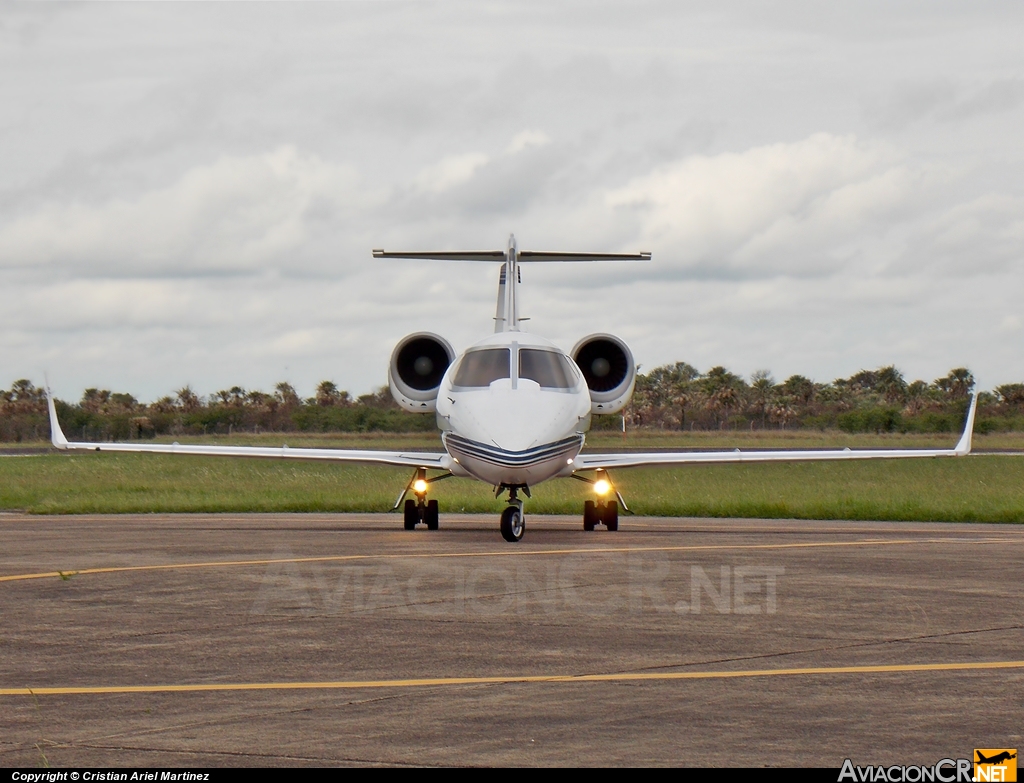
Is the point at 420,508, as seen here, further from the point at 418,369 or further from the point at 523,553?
the point at 523,553

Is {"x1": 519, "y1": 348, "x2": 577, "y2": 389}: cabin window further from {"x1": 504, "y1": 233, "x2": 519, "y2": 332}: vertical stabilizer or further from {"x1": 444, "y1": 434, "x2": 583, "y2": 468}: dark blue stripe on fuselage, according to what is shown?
{"x1": 504, "y1": 233, "x2": 519, "y2": 332}: vertical stabilizer

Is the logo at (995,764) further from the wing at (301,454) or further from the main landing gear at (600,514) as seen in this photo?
the main landing gear at (600,514)

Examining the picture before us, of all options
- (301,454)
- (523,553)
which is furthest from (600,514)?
(523,553)

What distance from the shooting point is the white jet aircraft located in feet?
67.7

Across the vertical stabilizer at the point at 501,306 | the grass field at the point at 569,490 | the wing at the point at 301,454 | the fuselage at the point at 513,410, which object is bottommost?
the grass field at the point at 569,490

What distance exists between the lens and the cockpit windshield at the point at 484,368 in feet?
71.8

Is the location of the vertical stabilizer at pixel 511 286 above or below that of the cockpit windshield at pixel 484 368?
above

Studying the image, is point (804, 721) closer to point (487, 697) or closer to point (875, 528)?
point (487, 697)

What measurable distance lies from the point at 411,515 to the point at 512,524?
171 inches

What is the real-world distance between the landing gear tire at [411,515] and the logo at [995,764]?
18261mm

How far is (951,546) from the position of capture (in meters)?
20.0

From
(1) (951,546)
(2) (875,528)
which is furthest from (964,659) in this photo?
(2) (875,528)

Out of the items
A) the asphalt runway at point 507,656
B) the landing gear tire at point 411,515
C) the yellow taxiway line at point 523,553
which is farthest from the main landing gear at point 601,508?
the asphalt runway at point 507,656

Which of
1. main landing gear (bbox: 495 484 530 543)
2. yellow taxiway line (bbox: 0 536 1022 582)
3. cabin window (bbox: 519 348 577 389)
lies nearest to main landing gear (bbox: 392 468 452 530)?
cabin window (bbox: 519 348 577 389)
